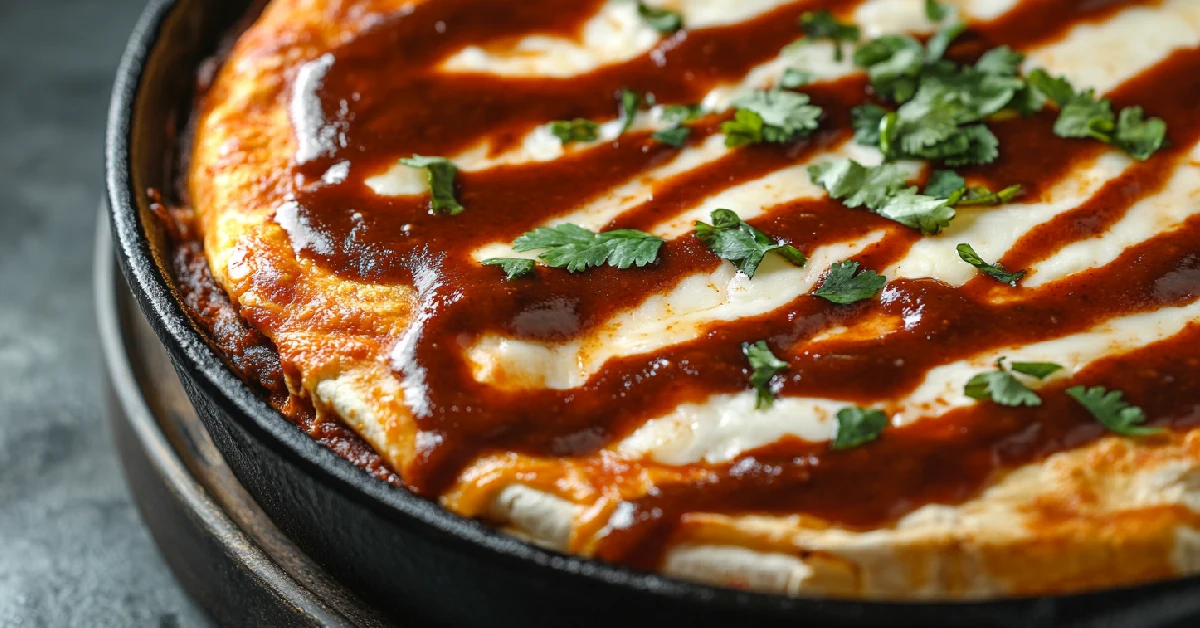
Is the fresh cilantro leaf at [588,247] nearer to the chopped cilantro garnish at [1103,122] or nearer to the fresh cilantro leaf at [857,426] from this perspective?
the fresh cilantro leaf at [857,426]

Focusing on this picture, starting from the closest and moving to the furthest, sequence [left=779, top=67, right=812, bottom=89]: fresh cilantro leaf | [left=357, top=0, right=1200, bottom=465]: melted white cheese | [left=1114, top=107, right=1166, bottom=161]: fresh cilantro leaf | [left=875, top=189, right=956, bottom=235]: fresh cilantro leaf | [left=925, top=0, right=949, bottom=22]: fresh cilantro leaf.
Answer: [left=357, top=0, right=1200, bottom=465]: melted white cheese
[left=875, top=189, right=956, bottom=235]: fresh cilantro leaf
[left=1114, top=107, right=1166, bottom=161]: fresh cilantro leaf
[left=779, top=67, right=812, bottom=89]: fresh cilantro leaf
[left=925, top=0, right=949, bottom=22]: fresh cilantro leaf

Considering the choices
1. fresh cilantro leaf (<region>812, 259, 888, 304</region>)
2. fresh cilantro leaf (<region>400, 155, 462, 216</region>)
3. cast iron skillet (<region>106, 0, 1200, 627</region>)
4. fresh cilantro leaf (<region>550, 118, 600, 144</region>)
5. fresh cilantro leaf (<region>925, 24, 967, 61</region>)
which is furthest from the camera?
fresh cilantro leaf (<region>925, 24, 967, 61</region>)

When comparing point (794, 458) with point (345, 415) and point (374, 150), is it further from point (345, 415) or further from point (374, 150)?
point (374, 150)

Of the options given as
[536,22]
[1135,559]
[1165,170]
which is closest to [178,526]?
[536,22]

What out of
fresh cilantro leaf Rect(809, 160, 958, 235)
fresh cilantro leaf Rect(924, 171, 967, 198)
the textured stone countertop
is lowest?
Answer: the textured stone countertop

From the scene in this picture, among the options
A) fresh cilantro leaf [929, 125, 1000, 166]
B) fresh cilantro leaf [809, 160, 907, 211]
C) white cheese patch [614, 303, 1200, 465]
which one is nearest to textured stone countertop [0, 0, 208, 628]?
white cheese patch [614, 303, 1200, 465]

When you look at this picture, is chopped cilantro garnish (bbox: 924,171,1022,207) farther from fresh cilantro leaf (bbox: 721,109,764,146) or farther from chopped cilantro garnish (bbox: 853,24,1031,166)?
fresh cilantro leaf (bbox: 721,109,764,146)

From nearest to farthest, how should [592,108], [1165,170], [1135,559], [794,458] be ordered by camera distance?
[1135,559] → [794,458] → [1165,170] → [592,108]

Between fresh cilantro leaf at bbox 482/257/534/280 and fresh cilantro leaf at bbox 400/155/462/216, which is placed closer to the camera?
fresh cilantro leaf at bbox 482/257/534/280
